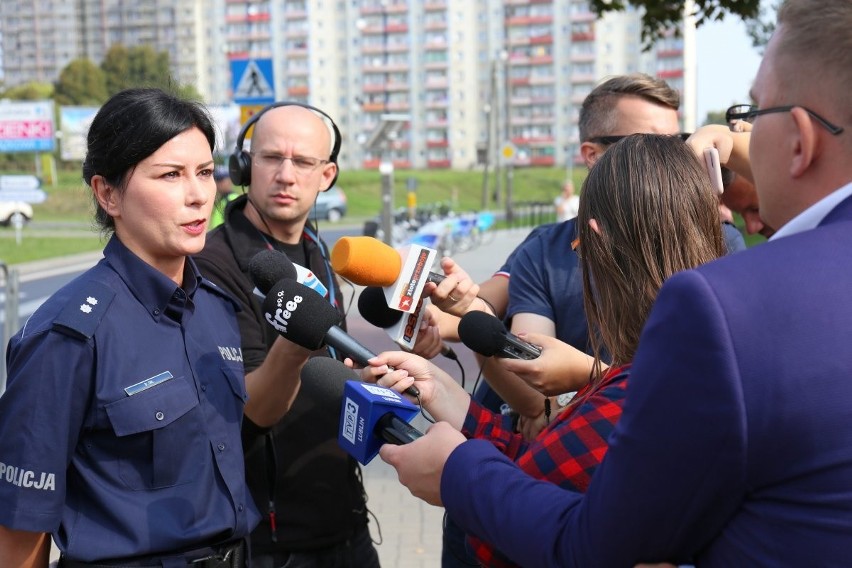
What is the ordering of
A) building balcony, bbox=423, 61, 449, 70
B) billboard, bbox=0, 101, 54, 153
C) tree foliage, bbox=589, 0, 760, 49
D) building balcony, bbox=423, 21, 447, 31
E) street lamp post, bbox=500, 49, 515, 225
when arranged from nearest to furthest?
1. tree foliage, bbox=589, 0, 760, 49
2. street lamp post, bbox=500, 49, 515, 225
3. billboard, bbox=0, 101, 54, 153
4. building balcony, bbox=423, 21, 447, 31
5. building balcony, bbox=423, 61, 449, 70

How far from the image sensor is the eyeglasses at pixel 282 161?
3668 millimetres

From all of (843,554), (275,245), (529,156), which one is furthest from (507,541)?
(529,156)

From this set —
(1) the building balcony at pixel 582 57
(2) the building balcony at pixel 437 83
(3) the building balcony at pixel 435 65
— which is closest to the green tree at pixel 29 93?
(2) the building balcony at pixel 437 83

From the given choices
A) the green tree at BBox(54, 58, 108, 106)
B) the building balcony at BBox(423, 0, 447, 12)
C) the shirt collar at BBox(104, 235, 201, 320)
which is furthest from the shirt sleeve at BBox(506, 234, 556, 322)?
the building balcony at BBox(423, 0, 447, 12)

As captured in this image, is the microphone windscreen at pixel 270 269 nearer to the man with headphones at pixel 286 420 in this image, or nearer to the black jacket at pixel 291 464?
the man with headphones at pixel 286 420

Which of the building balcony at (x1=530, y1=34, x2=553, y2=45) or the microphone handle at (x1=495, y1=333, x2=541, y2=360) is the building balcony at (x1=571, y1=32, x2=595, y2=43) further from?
the microphone handle at (x1=495, y1=333, x2=541, y2=360)

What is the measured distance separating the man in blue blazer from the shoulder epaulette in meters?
1.25

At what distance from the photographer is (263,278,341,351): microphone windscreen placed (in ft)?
7.78

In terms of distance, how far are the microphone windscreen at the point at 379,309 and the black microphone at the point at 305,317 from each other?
0.23 meters

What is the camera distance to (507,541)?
1.55 meters

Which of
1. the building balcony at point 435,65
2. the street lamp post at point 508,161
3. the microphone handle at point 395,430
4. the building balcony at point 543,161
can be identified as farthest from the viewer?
the building balcony at point 435,65

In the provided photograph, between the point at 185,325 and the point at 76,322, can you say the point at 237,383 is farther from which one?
the point at 76,322

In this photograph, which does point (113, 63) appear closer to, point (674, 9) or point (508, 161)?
point (508, 161)

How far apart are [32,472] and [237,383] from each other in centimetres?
61
